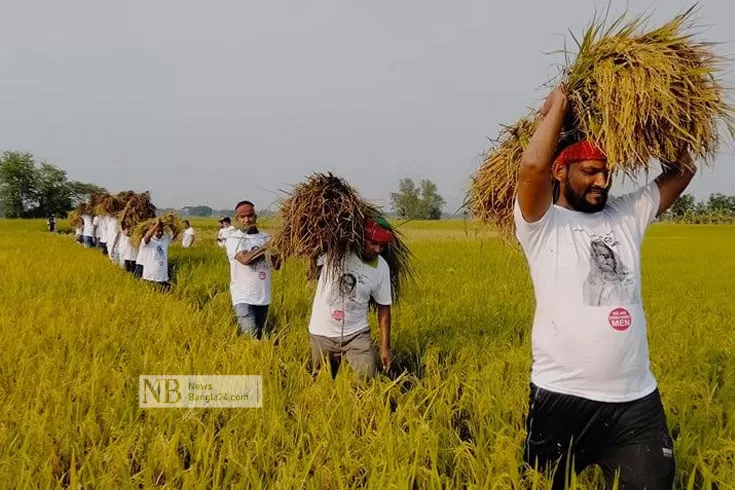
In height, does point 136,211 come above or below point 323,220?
above

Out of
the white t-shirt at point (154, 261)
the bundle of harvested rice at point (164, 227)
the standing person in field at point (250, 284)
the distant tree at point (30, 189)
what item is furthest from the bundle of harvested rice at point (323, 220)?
the distant tree at point (30, 189)

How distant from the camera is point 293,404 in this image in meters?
2.80

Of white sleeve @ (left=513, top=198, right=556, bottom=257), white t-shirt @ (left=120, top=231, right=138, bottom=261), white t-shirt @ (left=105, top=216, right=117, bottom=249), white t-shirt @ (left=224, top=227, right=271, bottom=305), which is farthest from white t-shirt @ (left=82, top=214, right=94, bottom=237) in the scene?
white sleeve @ (left=513, top=198, right=556, bottom=257)

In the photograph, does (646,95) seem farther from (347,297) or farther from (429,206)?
(429,206)

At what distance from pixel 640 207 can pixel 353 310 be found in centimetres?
181

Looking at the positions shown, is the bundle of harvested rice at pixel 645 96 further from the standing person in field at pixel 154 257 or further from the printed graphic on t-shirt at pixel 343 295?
the standing person in field at pixel 154 257

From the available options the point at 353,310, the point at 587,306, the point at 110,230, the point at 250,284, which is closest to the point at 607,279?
the point at 587,306

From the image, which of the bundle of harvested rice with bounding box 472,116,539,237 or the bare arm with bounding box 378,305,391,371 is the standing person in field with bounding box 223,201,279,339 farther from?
the bundle of harvested rice with bounding box 472,116,539,237

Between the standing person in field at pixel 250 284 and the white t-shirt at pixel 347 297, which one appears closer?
the white t-shirt at pixel 347 297

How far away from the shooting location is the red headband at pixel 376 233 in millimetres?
3535

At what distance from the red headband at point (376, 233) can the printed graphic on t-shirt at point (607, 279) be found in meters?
1.77

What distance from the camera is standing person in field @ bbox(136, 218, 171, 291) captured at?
747cm

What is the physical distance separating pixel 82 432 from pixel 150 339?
5.32 feet

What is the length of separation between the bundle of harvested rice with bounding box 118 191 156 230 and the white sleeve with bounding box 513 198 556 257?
8752 mm
